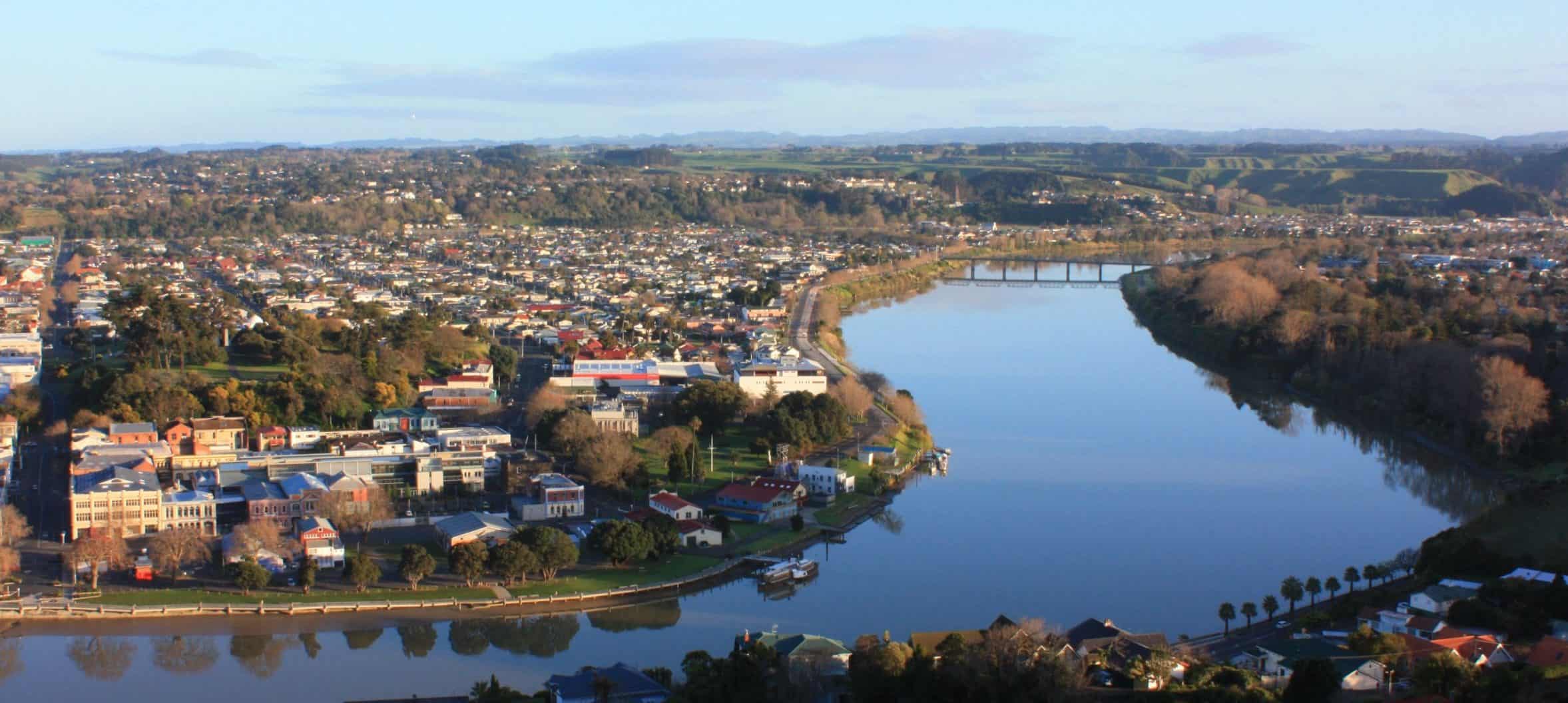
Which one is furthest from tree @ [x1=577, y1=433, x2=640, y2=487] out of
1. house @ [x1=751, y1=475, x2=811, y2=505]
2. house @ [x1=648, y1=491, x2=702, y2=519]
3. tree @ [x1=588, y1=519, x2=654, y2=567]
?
tree @ [x1=588, y1=519, x2=654, y2=567]

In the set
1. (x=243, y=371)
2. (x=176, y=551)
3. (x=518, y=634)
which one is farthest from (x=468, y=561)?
(x=243, y=371)

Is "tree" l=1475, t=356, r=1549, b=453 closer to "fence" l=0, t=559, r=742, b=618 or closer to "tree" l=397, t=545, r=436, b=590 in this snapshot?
"fence" l=0, t=559, r=742, b=618

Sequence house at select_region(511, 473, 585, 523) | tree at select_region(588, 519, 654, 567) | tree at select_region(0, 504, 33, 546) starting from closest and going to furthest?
1. tree at select_region(588, 519, 654, 567)
2. tree at select_region(0, 504, 33, 546)
3. house at select_region(511, 473, 585, 523)

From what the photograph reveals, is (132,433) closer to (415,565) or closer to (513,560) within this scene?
(415,565)

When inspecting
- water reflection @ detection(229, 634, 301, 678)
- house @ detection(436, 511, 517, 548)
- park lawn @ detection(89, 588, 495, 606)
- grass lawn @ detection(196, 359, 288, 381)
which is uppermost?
grass lawn @ detection(196, 359, 288, 381)

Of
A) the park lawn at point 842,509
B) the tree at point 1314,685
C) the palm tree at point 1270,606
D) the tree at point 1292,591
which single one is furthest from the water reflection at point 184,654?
the tree at point 1292,591

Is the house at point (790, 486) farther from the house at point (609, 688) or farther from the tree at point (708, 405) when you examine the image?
the house at point (609, 688)
